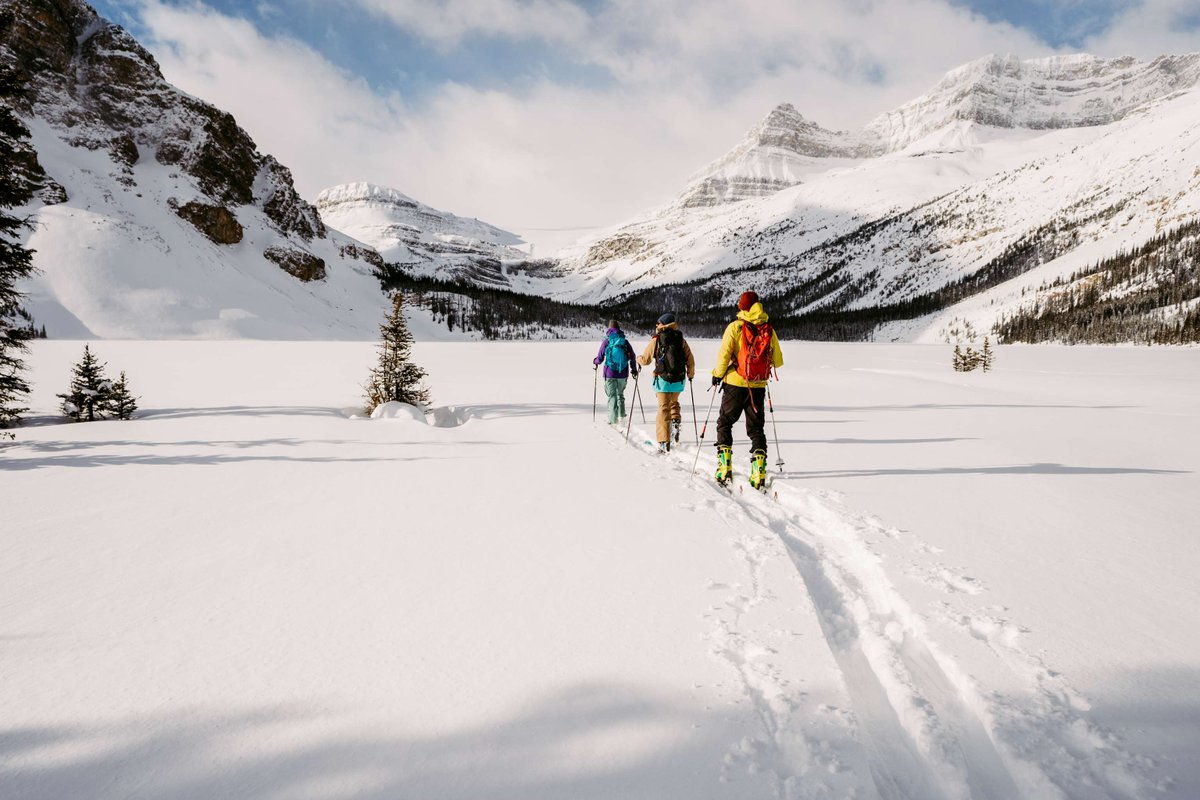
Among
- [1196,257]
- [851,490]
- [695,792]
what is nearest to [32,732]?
[695,792]

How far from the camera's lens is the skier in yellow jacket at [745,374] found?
21.4ft

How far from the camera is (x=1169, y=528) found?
15.3 ft

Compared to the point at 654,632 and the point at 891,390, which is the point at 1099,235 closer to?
the point at 891,390

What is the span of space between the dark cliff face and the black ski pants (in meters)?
96.6

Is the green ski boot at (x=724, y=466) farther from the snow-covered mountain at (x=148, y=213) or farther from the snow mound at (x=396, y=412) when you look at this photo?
the snow-covered mountain at (x=148, y=213)

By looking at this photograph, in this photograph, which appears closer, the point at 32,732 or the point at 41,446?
the point at 32,732

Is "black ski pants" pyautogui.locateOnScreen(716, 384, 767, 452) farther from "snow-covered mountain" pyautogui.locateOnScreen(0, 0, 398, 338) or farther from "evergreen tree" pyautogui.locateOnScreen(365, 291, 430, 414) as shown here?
"snow-covered mountain" pyautogui.locateOnScreen(0, 0, 398, 338)

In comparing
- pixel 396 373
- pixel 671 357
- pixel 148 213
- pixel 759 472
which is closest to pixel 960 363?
pixel 671 357

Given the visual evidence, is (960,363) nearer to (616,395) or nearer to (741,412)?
(616,395)

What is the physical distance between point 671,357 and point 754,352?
237 cm

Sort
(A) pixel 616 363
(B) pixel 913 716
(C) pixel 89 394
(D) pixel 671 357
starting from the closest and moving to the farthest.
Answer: (B) pixel 913 716, (D) pixel 671 357, (A) pixel 616 363, (C) pixel 89 394

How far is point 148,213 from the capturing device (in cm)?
6769

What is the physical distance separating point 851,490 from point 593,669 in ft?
14.6

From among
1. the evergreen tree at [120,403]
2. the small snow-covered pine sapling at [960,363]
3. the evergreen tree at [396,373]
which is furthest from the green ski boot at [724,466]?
the small snow-covered pine sapling at [960,363]
